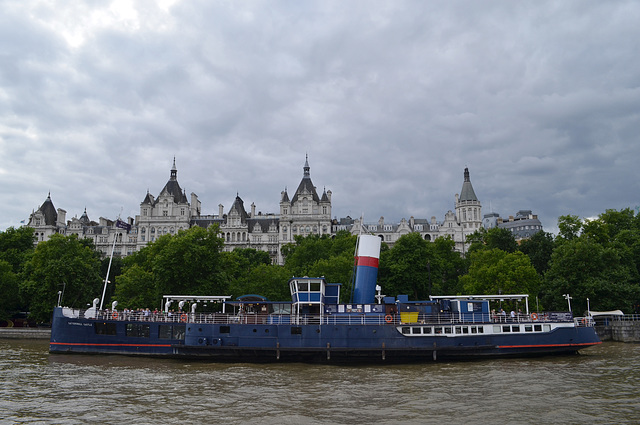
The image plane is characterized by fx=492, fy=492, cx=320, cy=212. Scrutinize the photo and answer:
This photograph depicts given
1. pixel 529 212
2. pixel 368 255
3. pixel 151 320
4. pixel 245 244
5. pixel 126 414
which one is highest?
pixel 529 212

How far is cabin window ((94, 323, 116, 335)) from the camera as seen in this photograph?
107 feet

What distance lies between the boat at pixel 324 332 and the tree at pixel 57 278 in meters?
23.1

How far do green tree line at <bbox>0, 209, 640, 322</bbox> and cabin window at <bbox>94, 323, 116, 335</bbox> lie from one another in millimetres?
13613

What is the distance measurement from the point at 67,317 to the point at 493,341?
27766 mm

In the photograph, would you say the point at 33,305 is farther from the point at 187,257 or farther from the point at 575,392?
the point at 575,392

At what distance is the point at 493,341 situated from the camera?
3086 cm

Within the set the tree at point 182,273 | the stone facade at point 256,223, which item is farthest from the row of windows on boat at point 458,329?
the stone facade at point 256,223

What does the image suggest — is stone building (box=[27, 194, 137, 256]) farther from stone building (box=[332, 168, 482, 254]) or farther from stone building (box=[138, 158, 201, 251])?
stone building (box=[332, 168, 482, 254])

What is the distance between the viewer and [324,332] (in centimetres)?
3061

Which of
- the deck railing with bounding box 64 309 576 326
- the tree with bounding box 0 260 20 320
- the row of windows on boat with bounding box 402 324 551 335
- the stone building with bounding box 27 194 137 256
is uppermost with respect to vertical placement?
the stone building with bounding box 27 194 137 256

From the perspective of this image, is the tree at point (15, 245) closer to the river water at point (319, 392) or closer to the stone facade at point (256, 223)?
the stone facade at point (256, 223)

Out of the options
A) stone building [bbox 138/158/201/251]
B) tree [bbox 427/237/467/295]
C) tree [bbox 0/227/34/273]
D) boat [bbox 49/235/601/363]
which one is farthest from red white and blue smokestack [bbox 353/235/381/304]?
stone building [bbox 138/158/201/251]

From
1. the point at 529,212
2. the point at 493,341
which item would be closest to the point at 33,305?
the point at 493,341

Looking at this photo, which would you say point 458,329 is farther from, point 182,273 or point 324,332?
point 182,273
